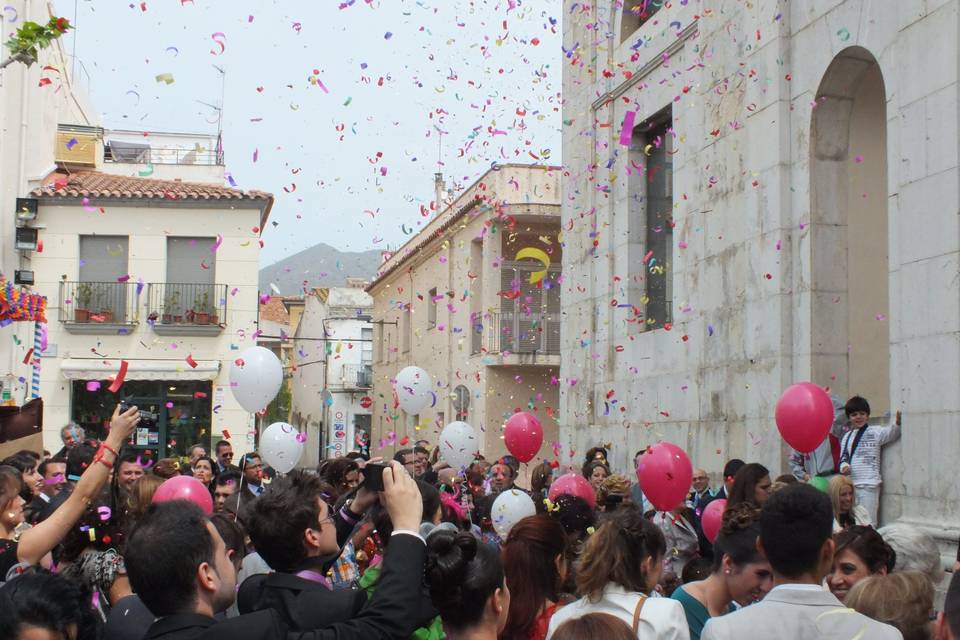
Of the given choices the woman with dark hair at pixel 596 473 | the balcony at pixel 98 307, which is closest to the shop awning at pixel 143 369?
the balcony at pixel 98 307

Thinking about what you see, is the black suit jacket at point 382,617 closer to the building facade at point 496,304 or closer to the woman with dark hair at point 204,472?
the woman with dark hair at point 204,472

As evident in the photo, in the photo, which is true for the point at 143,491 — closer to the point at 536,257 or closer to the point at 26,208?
the point at 536,257

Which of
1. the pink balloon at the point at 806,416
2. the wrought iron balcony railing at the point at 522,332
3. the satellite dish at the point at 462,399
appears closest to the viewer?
the pink balloon at the point at 806,416

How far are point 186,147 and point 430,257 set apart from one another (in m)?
9.03

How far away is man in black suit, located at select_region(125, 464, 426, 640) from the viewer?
10.3ft

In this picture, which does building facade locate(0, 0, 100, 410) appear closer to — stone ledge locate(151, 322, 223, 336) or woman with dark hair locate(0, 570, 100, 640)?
stone ledge locate(151, 322, 223, 336)

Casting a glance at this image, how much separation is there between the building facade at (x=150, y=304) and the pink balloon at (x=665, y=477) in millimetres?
17600

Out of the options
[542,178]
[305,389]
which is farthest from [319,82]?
[305,389]

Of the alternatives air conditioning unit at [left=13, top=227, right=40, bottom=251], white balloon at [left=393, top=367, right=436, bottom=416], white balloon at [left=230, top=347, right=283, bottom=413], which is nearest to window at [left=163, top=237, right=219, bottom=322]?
air conditioning unit at [left=13, top=227, right=40, bottom=251]

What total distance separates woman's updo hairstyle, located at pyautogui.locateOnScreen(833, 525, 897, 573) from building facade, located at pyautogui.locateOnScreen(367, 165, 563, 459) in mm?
18810

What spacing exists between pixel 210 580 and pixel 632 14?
46.1ft

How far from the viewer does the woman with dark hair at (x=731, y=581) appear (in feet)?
14.2

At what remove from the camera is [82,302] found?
24812 mm

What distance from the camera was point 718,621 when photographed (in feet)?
11.6
